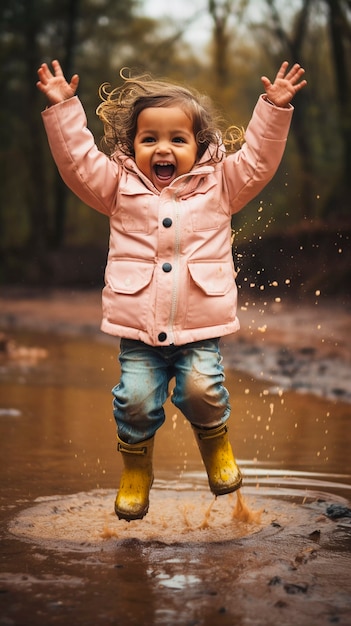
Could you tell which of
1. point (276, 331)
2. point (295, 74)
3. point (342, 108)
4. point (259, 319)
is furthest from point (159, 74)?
point (295, 74)

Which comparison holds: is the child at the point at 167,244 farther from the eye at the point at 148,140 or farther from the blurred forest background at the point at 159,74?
the blurred forest background at the point at 159,74

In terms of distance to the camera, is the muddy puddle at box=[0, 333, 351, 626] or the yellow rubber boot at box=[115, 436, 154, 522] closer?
the muddy puddle at box=[0, 333, 351, 626]

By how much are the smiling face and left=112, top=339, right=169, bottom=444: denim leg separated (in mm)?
601

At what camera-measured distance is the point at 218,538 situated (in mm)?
3439

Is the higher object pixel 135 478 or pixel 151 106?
pixel 151 106

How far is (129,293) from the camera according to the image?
3.50 m

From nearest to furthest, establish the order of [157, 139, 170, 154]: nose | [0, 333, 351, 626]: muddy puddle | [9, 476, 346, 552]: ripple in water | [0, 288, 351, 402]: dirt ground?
[0, 333, 351, 626]: muddy puddle → [9, 476, 346, 552]: ripple in water → [157, 139, 170, 154]: nose → [0, 288, 351, 402]: dirt ground

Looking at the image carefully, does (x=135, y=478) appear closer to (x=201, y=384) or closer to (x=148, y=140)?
(x=201, y=384)

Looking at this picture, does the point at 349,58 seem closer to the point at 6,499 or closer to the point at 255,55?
the point at 255,55

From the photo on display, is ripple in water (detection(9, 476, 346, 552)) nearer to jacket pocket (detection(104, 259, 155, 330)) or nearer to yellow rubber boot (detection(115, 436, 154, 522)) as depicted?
yellow rubber boot (detection(115, 436, 154, 522))

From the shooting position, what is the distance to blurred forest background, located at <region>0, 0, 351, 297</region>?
64.1 feet

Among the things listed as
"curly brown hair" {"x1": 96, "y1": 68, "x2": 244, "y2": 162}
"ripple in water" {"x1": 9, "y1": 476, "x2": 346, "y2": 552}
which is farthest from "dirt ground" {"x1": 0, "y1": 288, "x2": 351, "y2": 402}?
"curly brown hair" {"x1": 96, "y1": 68, "x2": 244, "y2": 162}

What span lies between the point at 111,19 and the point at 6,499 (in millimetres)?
24625

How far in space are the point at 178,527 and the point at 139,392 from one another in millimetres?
519
